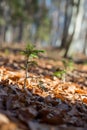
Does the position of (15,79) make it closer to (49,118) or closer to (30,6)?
(49,118)

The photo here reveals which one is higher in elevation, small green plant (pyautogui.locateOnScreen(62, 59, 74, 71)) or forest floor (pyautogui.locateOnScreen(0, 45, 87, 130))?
forest floor (pyautogui.locateOnScreen(0, 45, 87, 130))

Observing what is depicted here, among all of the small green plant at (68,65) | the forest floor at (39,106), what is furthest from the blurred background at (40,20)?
the forest floor at (39,106)

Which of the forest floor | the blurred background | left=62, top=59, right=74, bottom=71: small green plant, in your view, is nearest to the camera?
the forest floor

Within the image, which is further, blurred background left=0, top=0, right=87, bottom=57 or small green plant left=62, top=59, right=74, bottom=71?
blurred background left=0, top=0, right=87, bottom=57

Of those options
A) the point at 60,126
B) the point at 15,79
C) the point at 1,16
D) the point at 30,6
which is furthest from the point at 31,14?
the point at 60,126

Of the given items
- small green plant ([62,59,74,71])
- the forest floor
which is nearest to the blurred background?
small green plant ([62,59,74,71])

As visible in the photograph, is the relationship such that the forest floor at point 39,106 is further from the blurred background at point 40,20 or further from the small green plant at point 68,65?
the blurred background at point 40,20

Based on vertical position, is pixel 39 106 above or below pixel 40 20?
above

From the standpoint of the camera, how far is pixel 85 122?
4.36 meters

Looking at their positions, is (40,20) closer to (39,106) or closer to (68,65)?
(68,65)

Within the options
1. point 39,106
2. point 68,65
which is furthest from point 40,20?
point 39,106

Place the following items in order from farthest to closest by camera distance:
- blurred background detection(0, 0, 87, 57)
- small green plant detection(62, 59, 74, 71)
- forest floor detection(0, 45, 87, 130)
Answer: blurred background detection(0, 0, 87, 57) → small green plant detection(62, 59, 74, 71) → forest floor detection(0, 45, 87, 130)

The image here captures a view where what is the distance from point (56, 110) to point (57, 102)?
0.47 metres

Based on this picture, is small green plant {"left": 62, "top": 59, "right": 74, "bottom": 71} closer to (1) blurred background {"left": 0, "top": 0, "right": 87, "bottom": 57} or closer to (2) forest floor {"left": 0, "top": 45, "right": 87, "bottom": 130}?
(2) forest floor {"left": 0, "top": 45, "right": 87, "bottom": 130}
